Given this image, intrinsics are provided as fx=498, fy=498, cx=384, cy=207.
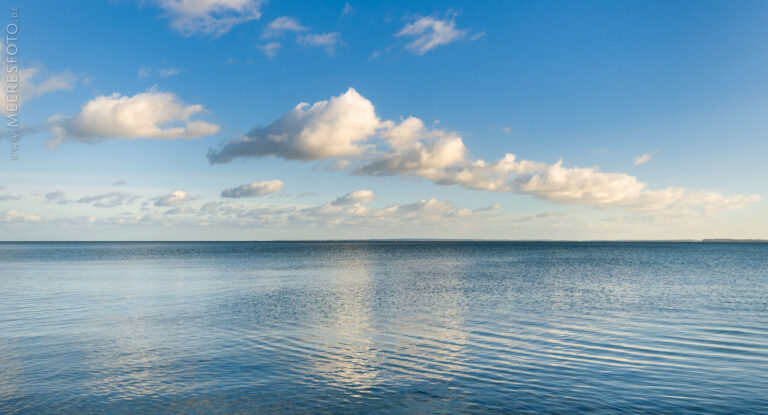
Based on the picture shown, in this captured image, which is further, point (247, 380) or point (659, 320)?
point (659, 320)

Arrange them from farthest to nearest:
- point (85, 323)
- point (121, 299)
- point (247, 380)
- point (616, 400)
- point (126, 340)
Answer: point (121, 299)
point (85, 323)
point (126, 340)
point (247, 380)
point (616, 400)

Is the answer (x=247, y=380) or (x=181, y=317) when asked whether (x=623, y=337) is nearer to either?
(x=247, y=380)

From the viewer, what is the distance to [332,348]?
2422 cm

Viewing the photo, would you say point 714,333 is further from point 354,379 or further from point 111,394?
point 111,394

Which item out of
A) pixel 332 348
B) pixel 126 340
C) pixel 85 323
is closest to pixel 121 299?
pixel 85 323

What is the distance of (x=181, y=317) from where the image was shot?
112ft

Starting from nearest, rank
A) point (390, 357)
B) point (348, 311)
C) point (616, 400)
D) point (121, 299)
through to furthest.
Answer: point (616, 400) → point (390, 357) → point (348, 311) → point (121, 299)

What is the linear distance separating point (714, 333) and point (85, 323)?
123 ft

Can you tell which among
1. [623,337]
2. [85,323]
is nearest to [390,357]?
[623,337]

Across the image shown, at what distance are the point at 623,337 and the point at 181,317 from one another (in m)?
27.7

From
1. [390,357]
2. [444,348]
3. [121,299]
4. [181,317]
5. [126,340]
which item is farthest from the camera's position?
[121,299]

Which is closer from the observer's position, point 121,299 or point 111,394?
point 111,394

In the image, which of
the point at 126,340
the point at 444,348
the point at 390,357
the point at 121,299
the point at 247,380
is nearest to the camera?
the point at 247,380

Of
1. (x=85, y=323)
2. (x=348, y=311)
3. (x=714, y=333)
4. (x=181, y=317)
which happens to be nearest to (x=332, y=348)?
(x=348, y=311)
